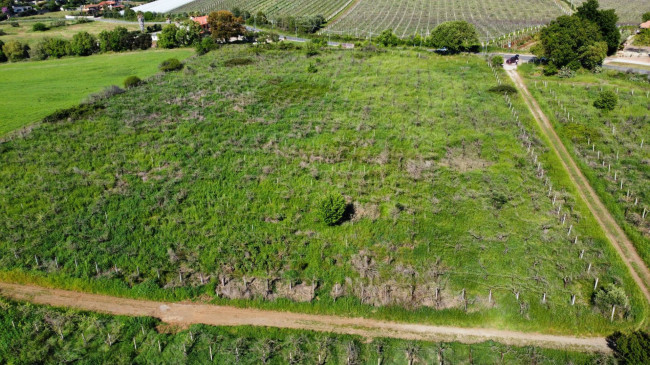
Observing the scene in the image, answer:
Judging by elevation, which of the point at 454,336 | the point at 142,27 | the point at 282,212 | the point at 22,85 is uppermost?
the point at 142,27

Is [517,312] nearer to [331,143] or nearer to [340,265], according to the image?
[340,265]

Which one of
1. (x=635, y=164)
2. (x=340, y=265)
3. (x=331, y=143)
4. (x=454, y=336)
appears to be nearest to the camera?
(x=454, y=336)

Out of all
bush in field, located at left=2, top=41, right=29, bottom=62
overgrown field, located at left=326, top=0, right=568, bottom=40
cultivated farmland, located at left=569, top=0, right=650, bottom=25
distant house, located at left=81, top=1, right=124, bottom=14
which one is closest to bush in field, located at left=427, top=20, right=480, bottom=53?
overgrown field, located at left=326, top=0, right=568, bottom=40

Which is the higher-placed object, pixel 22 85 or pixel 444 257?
pixel 22 85

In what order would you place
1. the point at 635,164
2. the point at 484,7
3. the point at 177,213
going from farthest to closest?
the point at 484,7 → the point at 635,164 → the point at 177,213

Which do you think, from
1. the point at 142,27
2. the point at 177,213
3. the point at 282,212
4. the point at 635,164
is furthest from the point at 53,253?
the point at 142,27

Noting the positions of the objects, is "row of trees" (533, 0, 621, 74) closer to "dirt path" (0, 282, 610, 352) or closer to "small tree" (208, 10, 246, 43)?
"dirt path" (0, 282, 610, 352)

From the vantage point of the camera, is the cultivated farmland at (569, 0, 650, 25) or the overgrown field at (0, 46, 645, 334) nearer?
the overgrown field at (0, 46, 645, 334)

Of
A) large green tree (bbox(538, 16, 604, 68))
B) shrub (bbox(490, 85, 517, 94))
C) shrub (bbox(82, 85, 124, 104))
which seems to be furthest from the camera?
large green tree (bbox(538, 16, 604, 68))
